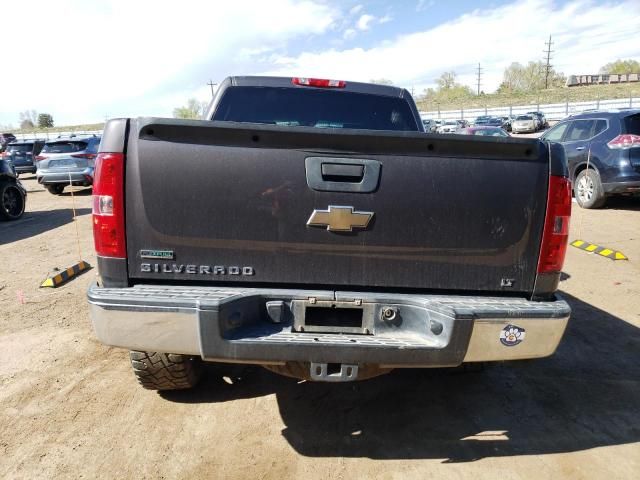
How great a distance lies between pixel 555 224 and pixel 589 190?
8616 millimetres

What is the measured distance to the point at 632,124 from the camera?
8641 millimetres

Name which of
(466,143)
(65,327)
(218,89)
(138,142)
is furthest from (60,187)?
(466,143)

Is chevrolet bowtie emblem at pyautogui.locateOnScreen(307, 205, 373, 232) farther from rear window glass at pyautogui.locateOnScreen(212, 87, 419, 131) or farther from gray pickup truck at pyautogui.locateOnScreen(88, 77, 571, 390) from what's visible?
rear window glass at pyautogui.locateOnScreen(212, 87, 419, 131)

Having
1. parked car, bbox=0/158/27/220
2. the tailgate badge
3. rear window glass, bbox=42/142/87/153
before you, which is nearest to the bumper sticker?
the tailgate badge

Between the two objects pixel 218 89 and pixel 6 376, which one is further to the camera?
pixel 218 89

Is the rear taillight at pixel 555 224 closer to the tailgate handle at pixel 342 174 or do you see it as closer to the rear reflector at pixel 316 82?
the tailgate handle at pixel 342 174

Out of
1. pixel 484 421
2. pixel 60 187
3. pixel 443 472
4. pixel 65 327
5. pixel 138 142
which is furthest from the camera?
pixel 60 187

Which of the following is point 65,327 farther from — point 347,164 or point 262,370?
point 347,164

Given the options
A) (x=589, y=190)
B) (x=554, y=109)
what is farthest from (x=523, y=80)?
(x=589, y=190)

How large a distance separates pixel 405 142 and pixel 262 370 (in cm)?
221

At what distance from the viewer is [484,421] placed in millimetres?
2898

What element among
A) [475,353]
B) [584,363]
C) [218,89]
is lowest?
[584,363]

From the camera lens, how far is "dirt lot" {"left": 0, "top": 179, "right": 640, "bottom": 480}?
8.15 feet

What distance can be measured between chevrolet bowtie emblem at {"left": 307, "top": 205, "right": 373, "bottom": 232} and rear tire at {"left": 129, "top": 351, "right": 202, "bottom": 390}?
124cm
